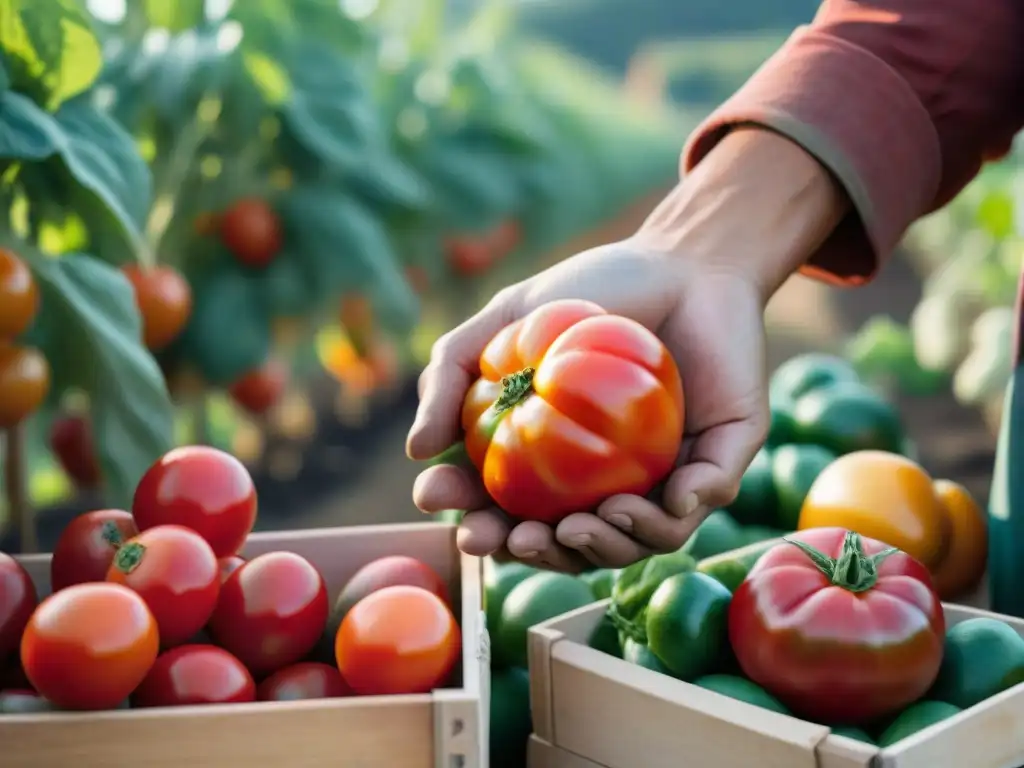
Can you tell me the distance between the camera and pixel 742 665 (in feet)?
4.04

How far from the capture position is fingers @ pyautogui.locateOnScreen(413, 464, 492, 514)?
4.60ft

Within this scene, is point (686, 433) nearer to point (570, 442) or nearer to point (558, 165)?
point (570, 442)

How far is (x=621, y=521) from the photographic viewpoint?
51.4 inches

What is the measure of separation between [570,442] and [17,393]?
96 centimetres

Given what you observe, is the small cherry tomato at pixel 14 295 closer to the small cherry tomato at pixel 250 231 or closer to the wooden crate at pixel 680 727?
the wooden crate at pixel 680 727

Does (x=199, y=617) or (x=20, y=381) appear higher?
(x=20, y=381)

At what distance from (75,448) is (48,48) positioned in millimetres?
980

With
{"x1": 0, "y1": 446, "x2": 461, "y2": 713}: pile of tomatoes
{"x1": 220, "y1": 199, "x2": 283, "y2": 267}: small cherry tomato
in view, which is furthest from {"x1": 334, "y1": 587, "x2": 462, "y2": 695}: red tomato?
{"x1": 220, "y1": 199, "x2": 283, "y2": 267}: small cherry tomato

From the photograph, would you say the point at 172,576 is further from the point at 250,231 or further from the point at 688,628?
the point at 250,231

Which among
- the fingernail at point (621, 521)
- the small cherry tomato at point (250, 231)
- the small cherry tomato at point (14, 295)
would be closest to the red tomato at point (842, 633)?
the fingernail at point (621, 521)

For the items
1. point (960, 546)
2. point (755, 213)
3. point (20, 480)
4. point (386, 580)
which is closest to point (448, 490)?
point (386, 580)

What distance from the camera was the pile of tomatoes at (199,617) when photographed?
112 centimetres

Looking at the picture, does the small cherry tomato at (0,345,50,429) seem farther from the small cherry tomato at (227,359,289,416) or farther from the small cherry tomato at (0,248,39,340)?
the small cherry tomato at (227,359,289,416)

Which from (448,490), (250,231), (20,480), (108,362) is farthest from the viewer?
(250,231)
